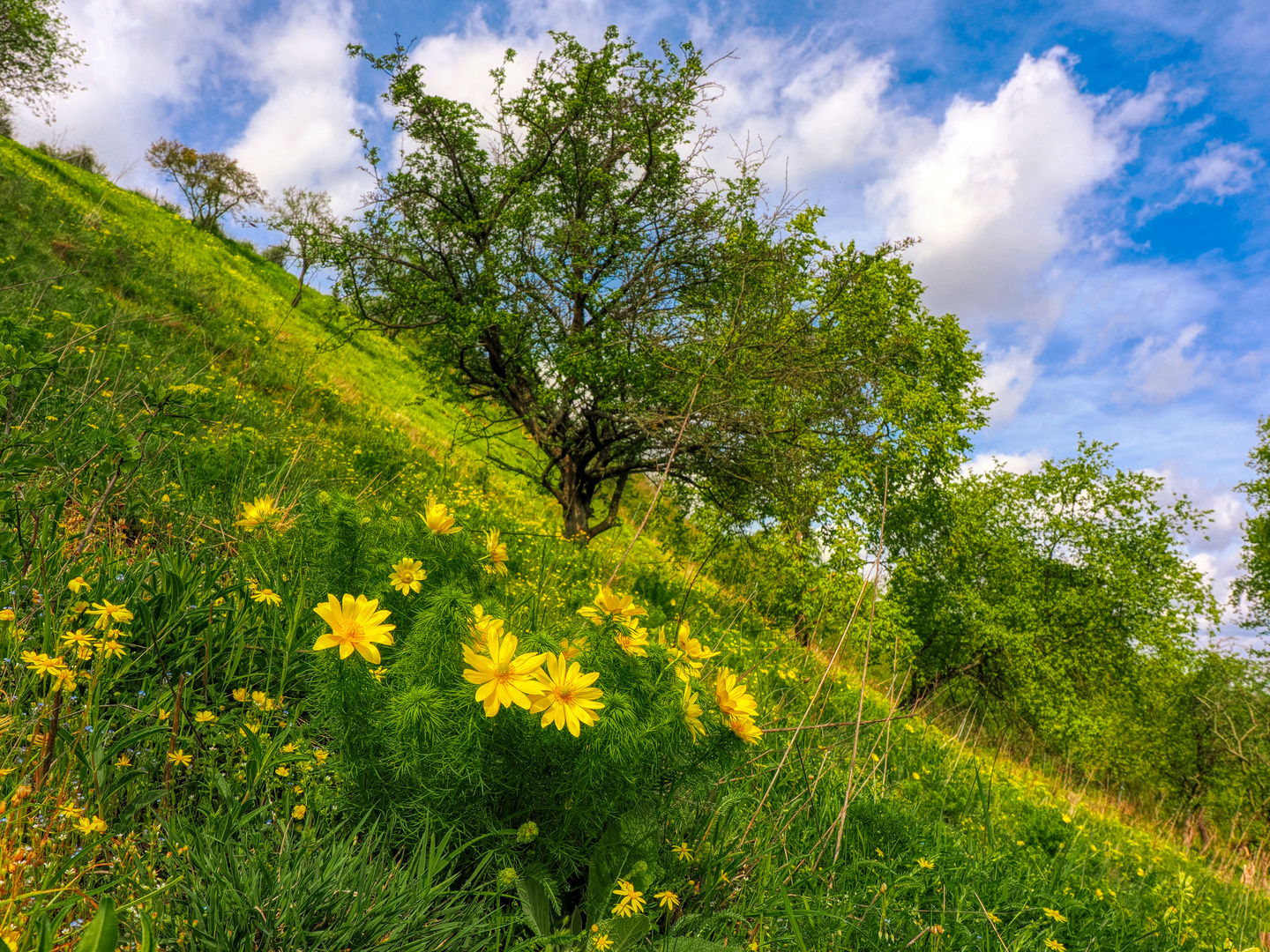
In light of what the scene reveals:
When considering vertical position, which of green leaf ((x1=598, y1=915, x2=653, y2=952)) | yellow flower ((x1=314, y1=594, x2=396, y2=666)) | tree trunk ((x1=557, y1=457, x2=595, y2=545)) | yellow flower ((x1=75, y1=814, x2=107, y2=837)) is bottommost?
yellow flower ((x1=75, y1=814, x2=107, y2=837))

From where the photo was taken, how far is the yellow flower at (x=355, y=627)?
1.24 meters

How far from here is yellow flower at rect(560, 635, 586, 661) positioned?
56.8 inches

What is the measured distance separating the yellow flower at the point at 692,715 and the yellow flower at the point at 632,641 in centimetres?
15

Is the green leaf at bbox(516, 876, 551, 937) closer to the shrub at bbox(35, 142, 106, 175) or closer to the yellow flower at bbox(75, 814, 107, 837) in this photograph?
the yellow flower at bbox(75, 814, 107, 837)

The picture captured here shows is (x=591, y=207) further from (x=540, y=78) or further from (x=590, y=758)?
(x=590, y=758)

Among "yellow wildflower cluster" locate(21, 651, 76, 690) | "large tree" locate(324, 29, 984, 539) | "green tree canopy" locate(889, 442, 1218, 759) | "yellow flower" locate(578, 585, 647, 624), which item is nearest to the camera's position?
"yellow wildflower cluster" locate(21, 651, 76, 690)

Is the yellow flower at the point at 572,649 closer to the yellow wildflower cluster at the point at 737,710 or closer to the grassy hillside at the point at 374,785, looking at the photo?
the grassy hillside at the point at 374,785

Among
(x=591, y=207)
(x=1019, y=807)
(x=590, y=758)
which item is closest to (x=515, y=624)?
(x=590, y=758)

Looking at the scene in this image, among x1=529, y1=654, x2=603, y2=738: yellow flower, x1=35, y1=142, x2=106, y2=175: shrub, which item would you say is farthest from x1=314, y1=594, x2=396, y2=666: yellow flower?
x1=35, y1=142, x2=106, y2=175: shrub

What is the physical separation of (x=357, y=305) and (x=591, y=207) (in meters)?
3.35

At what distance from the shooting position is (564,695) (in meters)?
1.25

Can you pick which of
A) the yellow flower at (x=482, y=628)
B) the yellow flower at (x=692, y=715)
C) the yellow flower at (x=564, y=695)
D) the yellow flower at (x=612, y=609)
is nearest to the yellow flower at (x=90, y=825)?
the yellow flower at (x=482, y=628)

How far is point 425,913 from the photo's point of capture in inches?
50.3

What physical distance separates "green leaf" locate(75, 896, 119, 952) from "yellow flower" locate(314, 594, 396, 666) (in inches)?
19.8
